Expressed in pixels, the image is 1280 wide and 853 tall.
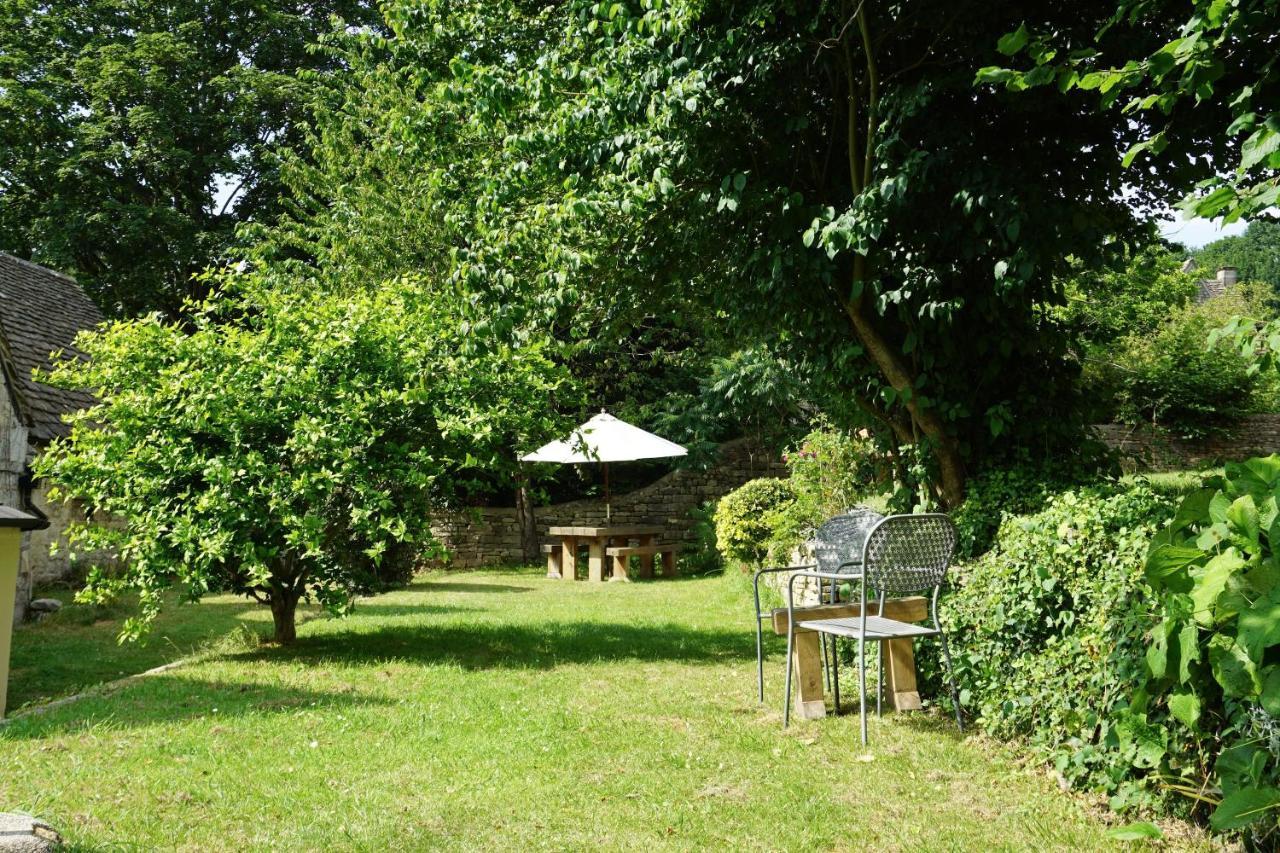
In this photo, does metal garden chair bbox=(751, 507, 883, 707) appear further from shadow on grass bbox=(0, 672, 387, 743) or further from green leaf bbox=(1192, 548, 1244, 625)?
green leaf bbox=(1192, 548, 1244, 625)

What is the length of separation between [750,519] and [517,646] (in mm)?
5545

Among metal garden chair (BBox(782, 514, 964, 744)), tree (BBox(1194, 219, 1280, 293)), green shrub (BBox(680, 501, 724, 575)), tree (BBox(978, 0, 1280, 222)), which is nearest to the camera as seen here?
tree (BBox(978, 0, 1280, 222))

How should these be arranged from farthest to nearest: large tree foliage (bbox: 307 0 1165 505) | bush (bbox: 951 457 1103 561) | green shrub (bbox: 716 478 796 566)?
1. green shrub (bbox: 716 478 796 566)
2. large tree foliage (bbox: 307 0 1165 505)
3. bush (bbox: 951 457 1103 561)

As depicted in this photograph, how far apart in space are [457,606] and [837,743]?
698 centimetres

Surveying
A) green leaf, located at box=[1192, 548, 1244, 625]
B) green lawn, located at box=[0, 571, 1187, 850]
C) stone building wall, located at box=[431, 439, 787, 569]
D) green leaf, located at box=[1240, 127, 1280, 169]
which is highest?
green leaf, located at box=[1240, 127, 1280, 169]

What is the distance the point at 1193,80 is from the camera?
363 cm

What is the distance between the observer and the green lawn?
139 inches

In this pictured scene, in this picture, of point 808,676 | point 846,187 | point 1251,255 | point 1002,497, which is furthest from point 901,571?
point 1251,255

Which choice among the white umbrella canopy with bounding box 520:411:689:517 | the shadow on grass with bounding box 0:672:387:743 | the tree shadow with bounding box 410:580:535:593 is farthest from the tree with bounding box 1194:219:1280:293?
the shadow on grass with bounding box 0:672:387:743

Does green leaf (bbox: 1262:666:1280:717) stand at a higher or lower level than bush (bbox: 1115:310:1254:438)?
lower

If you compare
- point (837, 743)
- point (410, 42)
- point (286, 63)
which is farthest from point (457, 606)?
point (286, 63)

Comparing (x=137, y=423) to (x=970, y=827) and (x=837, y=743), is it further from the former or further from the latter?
(x=970, y=827)

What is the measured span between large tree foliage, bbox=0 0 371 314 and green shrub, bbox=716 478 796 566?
45.8ft

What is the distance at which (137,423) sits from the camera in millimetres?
6984
